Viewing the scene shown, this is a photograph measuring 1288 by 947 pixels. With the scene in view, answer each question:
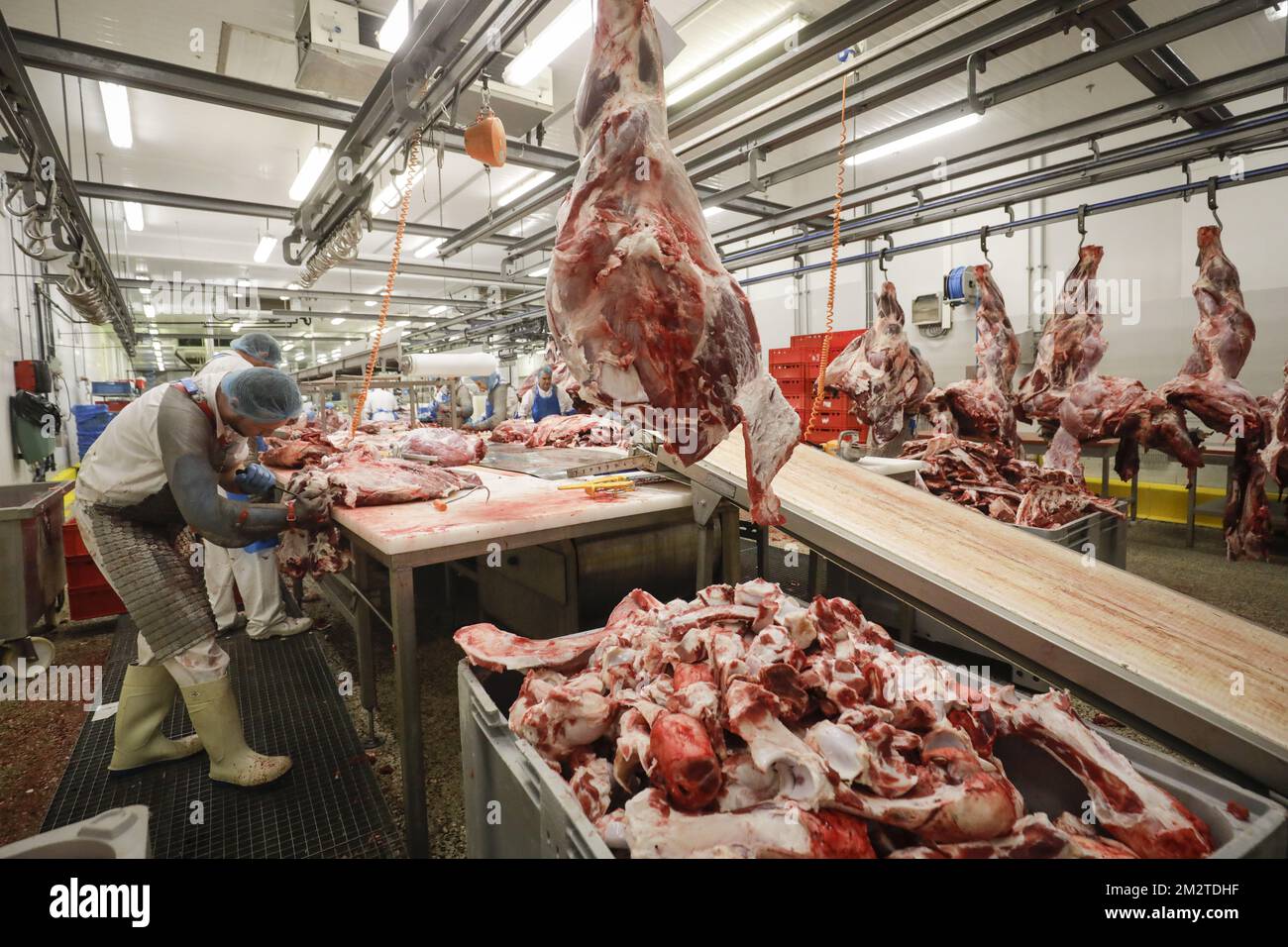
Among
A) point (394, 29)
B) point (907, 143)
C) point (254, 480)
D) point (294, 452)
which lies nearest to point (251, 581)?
point (294, 452)

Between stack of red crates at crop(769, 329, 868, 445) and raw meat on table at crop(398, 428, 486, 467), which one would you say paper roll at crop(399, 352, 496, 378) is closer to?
raw meat on table at crop(398, 428, 486, 467)

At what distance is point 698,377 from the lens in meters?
1.65

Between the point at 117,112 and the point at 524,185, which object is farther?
the point at 524,185

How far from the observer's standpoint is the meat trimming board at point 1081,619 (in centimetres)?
125

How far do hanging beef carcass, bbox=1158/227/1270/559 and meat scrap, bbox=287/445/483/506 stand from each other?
524cm

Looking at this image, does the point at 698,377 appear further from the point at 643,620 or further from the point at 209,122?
the point at 209,122

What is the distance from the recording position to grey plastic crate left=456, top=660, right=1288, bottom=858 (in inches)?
42.1

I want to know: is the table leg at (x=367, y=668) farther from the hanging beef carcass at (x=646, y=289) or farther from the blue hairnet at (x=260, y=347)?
the hanging beef carcass at (x=646, y=289)

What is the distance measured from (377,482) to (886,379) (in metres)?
4.29

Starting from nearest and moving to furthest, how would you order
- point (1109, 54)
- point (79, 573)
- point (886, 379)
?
point (1109, 54), point (79, 573), point (886, 379)

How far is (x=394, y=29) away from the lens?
416 cm

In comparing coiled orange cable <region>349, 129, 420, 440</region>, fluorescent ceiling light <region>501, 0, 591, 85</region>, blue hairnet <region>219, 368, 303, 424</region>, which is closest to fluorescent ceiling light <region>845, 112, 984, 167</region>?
fluorescent ceiling light <region>501, 0, 591, 85</region>

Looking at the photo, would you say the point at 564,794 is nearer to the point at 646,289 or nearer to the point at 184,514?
the point at 646,289

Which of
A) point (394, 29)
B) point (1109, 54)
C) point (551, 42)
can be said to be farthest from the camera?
point (394, 29)
